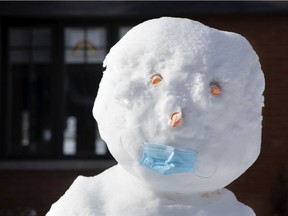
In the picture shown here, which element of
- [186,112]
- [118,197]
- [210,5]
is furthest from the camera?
[210,5]

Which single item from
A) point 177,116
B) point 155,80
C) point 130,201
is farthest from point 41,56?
point 177,116

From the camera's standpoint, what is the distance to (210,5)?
9.34 metres

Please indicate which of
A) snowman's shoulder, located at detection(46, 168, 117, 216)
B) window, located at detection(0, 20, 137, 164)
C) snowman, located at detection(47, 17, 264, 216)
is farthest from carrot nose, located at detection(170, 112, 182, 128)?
window, located at detection(0, 20, 137, 164)

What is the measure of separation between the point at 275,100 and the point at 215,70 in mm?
6319

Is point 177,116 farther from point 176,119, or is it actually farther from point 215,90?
point 215,90

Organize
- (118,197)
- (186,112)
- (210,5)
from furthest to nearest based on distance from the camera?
(210,5), (118,197), (186,112)

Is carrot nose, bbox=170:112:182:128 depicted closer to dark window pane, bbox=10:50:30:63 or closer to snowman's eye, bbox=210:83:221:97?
snowman's eye, bbox=210:83:221:97

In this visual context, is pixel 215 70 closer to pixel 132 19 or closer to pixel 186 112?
pixel 186 112

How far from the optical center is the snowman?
3.23 m

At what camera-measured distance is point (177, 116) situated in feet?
10.5

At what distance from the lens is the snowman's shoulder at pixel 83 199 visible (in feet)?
11.4

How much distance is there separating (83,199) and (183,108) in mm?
649

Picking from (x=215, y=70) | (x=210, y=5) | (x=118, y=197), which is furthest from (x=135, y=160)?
(x=210, y=5)

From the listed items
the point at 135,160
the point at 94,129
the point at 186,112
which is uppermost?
the point at 186,112
